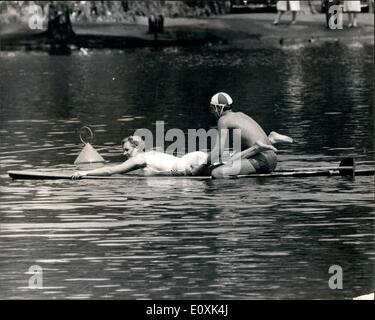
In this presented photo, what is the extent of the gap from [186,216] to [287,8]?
51.3 metres

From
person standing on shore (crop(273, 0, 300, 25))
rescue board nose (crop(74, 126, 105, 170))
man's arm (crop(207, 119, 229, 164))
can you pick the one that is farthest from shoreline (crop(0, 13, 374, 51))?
man's arm (crop(207, 119, 229, 164))

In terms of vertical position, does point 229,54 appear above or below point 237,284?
below

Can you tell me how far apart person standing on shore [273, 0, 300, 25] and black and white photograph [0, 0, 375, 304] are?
16998 millimetres

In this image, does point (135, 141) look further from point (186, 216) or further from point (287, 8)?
point (287, 8)

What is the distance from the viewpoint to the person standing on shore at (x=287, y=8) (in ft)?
237

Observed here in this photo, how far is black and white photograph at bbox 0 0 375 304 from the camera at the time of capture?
18266 millimetres

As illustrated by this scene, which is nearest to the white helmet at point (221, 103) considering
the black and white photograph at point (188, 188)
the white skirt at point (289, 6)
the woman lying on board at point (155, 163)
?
the black and white photograph at point (188, 188)

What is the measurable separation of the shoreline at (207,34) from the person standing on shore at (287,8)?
0.39 meters

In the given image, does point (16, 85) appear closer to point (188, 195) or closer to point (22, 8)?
point (22, 8)

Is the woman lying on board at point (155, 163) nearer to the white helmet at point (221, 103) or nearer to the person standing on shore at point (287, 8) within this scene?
the white helmet at point (221, 103)
